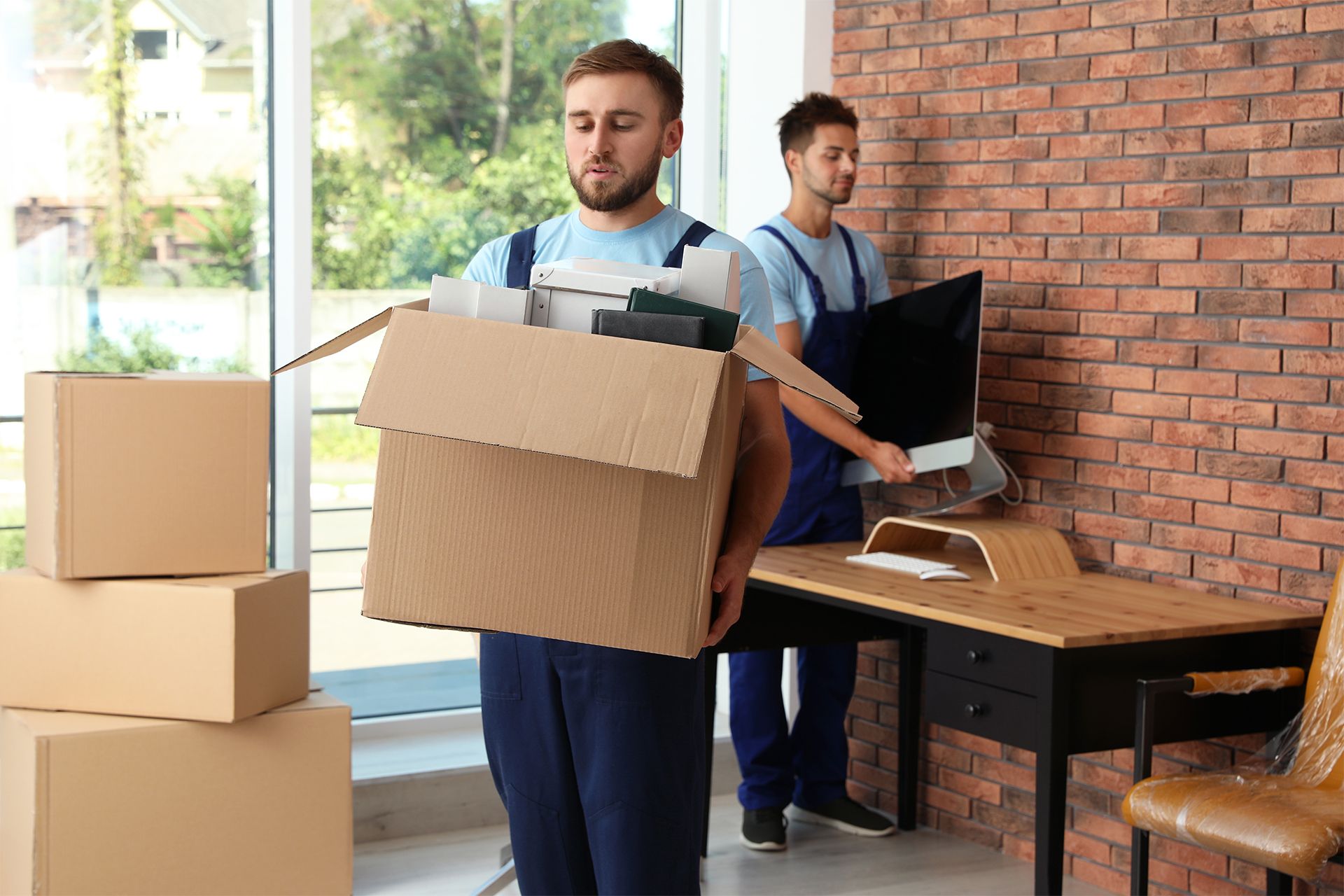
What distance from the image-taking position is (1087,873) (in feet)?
11.2

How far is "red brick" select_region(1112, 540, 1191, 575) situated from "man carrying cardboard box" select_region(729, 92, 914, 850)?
522mm

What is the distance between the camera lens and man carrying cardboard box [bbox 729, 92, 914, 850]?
360 cm

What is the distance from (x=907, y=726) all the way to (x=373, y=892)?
1403mm

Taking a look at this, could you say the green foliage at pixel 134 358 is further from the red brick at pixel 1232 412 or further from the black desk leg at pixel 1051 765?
the red brick at pixel 1232 412

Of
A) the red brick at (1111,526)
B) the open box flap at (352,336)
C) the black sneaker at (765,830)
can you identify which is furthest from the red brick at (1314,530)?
the open box flap at (352,336)

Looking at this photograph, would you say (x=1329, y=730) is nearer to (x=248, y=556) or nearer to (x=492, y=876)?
(x=492, y=876)

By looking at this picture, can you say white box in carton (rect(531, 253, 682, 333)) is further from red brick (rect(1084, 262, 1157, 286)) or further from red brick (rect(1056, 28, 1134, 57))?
red brick (rect(1056, 28, 1134, 57))

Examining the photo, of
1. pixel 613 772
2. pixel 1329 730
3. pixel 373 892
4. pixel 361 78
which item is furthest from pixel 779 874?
pixel 361 78

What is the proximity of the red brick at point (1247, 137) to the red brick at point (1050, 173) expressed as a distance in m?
0.25

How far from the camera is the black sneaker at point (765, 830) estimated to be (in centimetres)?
361

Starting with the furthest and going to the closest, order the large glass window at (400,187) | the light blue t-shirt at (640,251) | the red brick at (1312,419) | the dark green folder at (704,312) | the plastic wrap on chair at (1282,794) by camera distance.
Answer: the large glass window at (400,187) → the red brick at (1312,419) → the plastic wrap on chair at (1282,794) → the light blue t-shirt at (640,251) → the dark green folder at (704,312)

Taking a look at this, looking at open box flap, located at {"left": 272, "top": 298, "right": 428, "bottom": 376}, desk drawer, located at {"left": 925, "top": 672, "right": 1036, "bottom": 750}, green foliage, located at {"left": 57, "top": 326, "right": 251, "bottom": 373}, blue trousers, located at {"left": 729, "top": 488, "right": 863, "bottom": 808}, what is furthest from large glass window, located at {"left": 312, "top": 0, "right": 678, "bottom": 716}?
open box flap, located at {"left": 272, "top": 298, "right": 428, "bottom": 376}

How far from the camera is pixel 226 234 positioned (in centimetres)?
368

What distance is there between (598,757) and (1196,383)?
5.94 feet
